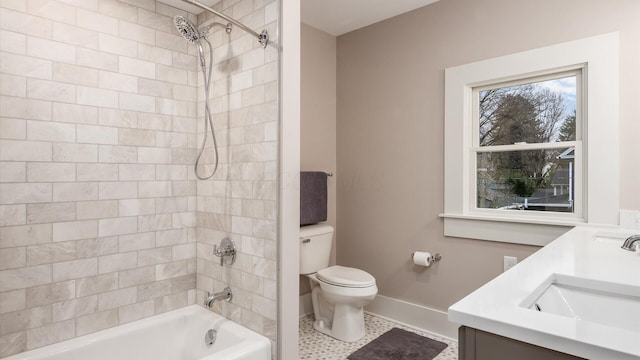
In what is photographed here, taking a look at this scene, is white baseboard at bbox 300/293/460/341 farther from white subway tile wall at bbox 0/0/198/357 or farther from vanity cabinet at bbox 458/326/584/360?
vanity cabinet at bbox 458/326/584/360

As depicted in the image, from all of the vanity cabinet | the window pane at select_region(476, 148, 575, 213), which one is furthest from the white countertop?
the window pane at select_region(476, 148, 575, 213)

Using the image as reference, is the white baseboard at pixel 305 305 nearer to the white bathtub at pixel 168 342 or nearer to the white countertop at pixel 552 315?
the white bathtub at pixel 168 342

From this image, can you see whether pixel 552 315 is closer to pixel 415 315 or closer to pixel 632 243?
pixel 632 243

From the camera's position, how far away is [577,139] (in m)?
2.19

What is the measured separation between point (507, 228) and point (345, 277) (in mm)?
1155

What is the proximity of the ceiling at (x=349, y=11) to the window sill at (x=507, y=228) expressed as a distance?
5.48 feet

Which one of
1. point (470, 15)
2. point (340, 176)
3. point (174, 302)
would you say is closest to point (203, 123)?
point (174, 302)

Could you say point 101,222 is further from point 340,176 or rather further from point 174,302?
point 340,176

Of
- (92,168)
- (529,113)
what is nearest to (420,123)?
(529,113)

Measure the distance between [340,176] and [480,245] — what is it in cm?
136

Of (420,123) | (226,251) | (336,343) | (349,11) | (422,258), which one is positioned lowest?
(336,343)

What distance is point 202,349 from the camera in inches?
74.0

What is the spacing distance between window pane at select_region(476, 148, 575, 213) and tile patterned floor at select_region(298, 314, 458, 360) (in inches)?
41.3

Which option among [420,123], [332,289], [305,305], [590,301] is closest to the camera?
[590,301]
